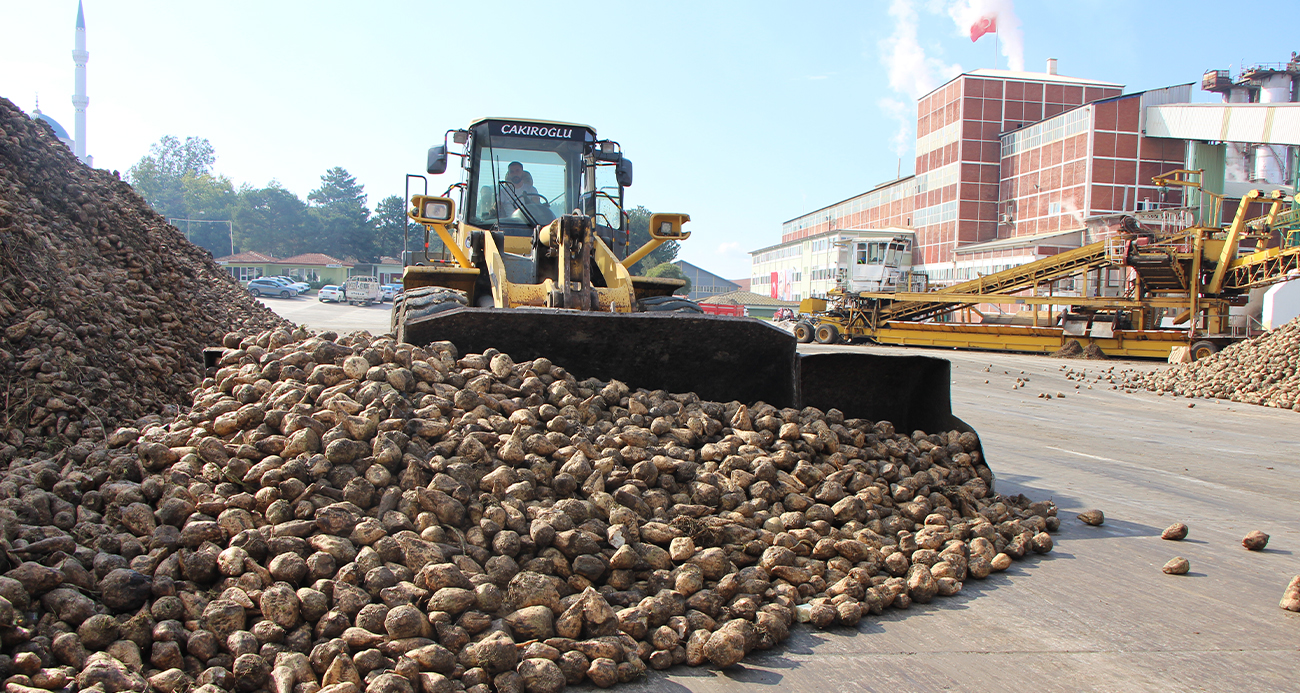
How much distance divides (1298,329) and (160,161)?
119m

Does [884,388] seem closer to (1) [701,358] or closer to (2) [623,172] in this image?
(1) [701,358]

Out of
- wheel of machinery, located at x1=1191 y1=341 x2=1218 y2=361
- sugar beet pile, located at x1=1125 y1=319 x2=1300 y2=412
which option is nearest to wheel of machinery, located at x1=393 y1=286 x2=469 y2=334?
sugar beet pile, located at x1=1125 y1=319 x2=1300 y2=412

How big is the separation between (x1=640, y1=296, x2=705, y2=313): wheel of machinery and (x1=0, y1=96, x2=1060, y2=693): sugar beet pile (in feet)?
7.71

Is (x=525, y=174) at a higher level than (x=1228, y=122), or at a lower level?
lower

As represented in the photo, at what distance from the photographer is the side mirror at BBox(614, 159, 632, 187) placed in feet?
24.3

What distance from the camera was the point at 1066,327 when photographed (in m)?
21.1

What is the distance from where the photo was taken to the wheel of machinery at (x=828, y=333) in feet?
84.0

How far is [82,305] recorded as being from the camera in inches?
231

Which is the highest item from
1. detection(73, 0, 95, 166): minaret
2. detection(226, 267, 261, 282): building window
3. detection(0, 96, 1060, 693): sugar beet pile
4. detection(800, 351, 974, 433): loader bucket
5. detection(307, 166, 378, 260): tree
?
detection(73, 0, 95, 166): minaret

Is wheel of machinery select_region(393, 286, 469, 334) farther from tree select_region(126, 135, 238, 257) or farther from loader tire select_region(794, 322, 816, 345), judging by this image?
tree select_region(126, 135, 238, 257)

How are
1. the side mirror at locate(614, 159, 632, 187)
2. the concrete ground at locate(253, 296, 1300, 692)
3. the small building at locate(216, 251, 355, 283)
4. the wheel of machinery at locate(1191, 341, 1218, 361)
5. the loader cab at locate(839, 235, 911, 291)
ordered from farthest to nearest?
1. the small building at locate(216, 251, 355, 283)
2. the loader cab at locate(839, 235, 911, 291)
3. the wheel of machinery at locate(1191, 341, 1218, 361)
4. the side mirror at locate(614, 159, 632, 187)
5. the concrete ground at locate(253, 296, 1300, 692)

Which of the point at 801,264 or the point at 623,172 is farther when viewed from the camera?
the point at 801,264

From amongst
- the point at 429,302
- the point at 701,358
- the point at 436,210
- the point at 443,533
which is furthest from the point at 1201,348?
the point at 443,533

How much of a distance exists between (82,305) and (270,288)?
43797 millimetres
